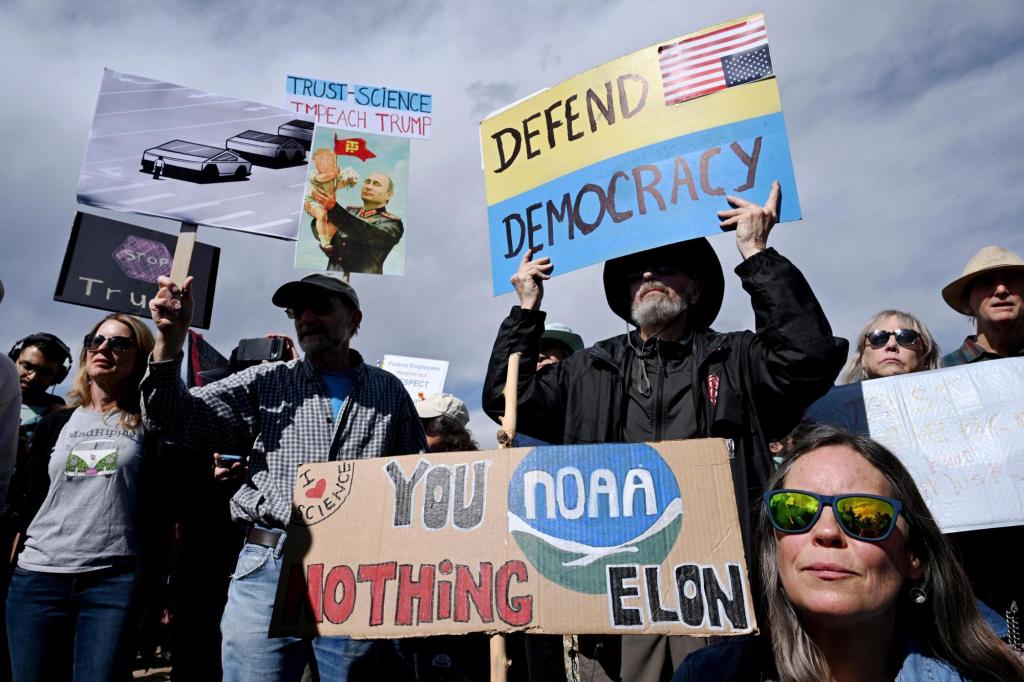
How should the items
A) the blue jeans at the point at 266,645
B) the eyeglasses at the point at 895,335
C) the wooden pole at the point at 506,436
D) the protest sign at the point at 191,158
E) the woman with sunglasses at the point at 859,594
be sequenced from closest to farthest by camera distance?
1. the woman with sunglasses at the point at 859,594
2. the wooden pole at the point at 506,436
3. the blue jeans at the point at 266,645
4. the protest sign at the point at 191,158
5. the eyeglasses at the point at 895,335

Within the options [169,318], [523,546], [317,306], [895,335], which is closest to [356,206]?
[317,306]

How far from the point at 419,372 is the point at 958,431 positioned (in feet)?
17.3

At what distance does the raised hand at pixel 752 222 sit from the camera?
97.4 inches

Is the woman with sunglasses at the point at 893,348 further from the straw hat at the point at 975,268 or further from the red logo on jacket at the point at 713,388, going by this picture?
the red logo on jacket at the point at 713,388

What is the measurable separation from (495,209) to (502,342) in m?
0.79

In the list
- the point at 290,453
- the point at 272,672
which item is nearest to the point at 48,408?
the point at 290,453

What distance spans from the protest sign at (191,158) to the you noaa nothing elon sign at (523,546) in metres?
1.73

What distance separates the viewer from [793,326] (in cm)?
231

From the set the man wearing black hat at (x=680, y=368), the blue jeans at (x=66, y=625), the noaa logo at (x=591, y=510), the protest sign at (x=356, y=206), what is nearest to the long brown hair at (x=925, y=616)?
the noaa logo at (x=591, y=510)

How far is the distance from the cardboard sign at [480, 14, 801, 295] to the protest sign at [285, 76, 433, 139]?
2.64m

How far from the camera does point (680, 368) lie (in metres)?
2.63

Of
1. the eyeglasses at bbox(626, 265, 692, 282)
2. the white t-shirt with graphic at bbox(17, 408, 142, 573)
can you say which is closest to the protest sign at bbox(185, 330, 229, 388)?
the white t-shirt with graphic at bbox(17, 408, 142, 573)

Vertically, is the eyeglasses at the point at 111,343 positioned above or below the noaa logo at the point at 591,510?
above

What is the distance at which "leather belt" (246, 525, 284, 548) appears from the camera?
8.28 ft
